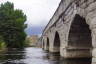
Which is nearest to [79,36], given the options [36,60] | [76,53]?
[76,53]

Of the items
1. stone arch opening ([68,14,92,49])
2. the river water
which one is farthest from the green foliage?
stone arch opening ([68,14,92,49])

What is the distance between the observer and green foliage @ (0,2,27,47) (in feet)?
167

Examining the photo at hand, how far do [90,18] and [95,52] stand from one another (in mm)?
1642

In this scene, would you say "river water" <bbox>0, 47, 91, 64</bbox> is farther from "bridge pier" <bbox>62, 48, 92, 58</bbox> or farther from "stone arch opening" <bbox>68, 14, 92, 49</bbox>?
"stone arch opening" <bbox>68, 14, 92, 49</bbox>

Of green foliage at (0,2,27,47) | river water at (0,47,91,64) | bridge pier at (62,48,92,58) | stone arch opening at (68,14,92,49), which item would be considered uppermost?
green foliage at (0,2,27,47)

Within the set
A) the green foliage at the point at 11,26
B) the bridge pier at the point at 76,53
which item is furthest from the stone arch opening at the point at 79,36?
the green foliage at the point at 11,26

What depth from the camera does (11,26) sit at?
51.1 metres

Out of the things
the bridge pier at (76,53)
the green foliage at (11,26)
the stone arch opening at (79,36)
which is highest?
the green foliage at (11,26)

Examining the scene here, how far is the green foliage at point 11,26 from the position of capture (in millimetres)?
50750

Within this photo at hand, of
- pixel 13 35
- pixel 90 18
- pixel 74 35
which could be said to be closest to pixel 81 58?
pixel 74 35

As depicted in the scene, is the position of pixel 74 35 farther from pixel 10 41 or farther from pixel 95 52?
pixel 10 41

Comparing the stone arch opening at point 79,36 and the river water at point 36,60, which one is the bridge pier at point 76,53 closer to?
the stone arch opening at point 79,36

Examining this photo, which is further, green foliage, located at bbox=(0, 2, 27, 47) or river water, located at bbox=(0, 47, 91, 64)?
green foliage, located at bbox=(0, 2, 27, 47)

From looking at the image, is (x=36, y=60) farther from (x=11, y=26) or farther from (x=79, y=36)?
(x=11, y=26)
